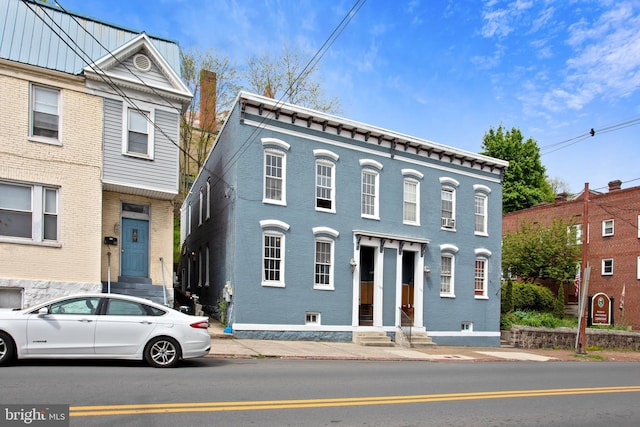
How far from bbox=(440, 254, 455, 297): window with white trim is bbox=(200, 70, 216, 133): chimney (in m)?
18.1

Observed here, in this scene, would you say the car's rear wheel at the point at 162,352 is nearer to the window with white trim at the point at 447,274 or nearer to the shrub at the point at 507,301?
the window with white trim at the point at 447,274

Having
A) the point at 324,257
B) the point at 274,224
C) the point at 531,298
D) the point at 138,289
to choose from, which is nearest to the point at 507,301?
the point at 531,298

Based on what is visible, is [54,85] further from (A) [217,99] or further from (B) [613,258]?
(B) [613,258]

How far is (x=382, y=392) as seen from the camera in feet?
30.9

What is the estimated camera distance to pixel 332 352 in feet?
54.0

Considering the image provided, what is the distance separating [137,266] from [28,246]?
343 cm

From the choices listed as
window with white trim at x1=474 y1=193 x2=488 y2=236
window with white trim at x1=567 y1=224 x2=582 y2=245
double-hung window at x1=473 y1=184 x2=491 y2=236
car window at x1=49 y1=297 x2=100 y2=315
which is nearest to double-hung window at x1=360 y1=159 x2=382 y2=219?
double-hung window at x1=473 y1=184 x2=491 y2=236

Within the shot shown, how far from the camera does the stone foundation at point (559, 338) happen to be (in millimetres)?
25062

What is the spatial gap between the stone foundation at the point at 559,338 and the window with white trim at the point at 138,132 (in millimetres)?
18608

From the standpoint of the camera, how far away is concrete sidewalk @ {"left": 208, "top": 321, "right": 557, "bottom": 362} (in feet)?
47.9

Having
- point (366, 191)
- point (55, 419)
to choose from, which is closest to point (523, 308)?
point (366, 191)

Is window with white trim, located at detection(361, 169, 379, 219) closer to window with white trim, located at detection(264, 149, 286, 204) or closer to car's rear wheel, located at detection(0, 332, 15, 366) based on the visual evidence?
window with white trim, located at detection(264, 149, 286, 204)

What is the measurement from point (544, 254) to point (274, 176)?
74.1ft

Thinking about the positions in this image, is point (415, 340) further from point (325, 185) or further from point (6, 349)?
point (6, 349)
